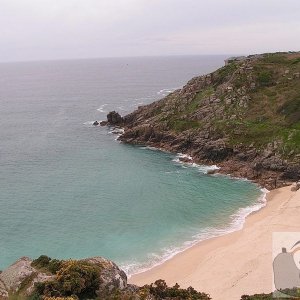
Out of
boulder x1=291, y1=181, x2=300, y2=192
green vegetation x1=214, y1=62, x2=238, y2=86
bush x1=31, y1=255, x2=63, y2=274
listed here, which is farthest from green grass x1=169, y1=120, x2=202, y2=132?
bush x1=31, y1=255, x2=63, y2=274

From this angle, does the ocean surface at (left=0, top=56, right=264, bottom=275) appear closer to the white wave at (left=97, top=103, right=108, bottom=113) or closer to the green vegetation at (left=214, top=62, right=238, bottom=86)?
the green vegetation at (left=214, top=62, right=238, bottom=86)

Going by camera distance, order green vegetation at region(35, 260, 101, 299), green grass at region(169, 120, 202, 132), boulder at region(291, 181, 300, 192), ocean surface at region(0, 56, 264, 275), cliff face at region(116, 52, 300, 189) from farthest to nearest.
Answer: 1. green grass at region(169, 120, 202, 132)
2. cliff face at region(116, 52, 300, 189)
3. boulder at region(291, 181, 300, 192)
4. ocean surface at region(0, 56, 264, 275)
5. green vegetation at region(35, 260, 101, 299)

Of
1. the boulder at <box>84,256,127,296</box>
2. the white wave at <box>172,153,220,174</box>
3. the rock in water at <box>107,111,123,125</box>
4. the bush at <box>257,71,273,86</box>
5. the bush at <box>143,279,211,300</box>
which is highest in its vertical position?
the bush at <box>257,71,273,86</box>

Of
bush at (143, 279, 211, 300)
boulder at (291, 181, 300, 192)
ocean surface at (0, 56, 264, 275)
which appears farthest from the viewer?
boulder at (291, 181, 300, 192)

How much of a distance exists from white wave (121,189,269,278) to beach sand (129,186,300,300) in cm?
89

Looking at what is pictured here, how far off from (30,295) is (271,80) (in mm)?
88981

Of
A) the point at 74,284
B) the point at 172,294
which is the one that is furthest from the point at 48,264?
the point at 172,294

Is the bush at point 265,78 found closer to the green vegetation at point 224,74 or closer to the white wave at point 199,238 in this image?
the green vegetation at point 224,74

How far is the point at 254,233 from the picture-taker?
2068 inches

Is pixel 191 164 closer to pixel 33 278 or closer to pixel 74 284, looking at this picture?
pixel 33 278

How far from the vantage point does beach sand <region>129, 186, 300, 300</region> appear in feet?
132

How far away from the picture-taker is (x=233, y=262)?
4534 centimetres

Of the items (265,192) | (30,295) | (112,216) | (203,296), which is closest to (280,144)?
(265,192)

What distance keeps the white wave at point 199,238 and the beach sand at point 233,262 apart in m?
0.89
